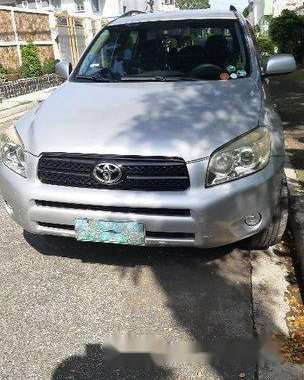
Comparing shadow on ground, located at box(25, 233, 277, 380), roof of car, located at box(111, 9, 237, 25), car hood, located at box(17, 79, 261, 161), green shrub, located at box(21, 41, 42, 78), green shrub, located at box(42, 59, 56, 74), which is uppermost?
roof of car, located at box(111, 9, 237, 25)

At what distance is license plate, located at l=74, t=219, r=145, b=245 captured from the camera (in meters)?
2.96

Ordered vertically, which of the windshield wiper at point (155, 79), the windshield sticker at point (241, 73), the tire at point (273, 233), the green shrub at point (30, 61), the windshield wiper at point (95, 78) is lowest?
the green shrub at point (30, 61)

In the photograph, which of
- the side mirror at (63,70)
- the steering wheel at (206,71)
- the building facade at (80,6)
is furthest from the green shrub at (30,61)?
the building facade at (80,6)

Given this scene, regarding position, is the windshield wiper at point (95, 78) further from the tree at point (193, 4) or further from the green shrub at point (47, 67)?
the tree at point (193, 4)

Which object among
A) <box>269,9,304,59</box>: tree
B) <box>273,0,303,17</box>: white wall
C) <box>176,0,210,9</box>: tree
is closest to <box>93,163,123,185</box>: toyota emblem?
<box>269,9,304,59</box>: tree

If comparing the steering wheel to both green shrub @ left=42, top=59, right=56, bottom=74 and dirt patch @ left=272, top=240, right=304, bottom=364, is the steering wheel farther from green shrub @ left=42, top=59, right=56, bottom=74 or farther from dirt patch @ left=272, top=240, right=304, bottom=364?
green shrub @ left=42, top=59, right=56, bottom=74

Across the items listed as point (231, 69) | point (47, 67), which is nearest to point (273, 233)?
point (231, 69)

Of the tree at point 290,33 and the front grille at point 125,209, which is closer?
the front grille at point 125,209

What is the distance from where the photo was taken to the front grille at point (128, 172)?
2887 millimetres

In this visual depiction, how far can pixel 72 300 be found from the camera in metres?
3.17

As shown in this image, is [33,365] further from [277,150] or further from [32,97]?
[32,97]

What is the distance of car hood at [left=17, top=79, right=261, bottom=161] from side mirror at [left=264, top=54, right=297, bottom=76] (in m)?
0.56

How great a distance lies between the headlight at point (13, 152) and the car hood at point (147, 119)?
2.6 inches

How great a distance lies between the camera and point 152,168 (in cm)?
291
